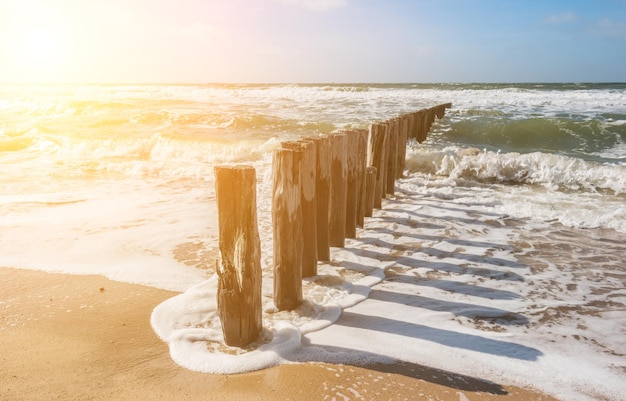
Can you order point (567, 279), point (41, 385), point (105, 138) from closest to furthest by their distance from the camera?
1. point (41, 385)
2. point (567, 279)
3. point (105, 138)

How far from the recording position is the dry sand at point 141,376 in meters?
2.96

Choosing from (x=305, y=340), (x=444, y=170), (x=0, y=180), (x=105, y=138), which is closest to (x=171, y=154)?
(x=105, y=138)

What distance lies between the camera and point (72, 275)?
4855mm

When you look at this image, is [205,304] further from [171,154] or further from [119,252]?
[171,154]

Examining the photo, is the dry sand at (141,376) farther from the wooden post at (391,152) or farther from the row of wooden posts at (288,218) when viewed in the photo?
the wooden post at (391,152)

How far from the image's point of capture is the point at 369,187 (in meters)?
6.93

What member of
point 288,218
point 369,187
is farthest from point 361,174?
point 288,218

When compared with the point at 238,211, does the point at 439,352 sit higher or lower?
lower

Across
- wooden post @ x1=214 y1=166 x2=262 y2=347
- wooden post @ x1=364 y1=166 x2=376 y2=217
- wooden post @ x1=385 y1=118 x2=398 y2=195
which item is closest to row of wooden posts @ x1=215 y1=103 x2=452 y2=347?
wooden post @ x1=214 y1=166 x2=262 y2=347

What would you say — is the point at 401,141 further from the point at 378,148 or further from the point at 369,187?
the point at 369,187

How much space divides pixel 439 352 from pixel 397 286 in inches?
54.5

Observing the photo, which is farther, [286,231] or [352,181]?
[352,181]

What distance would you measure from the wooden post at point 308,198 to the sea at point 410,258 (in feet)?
1.06

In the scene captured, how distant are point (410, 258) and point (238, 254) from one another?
3.02m
